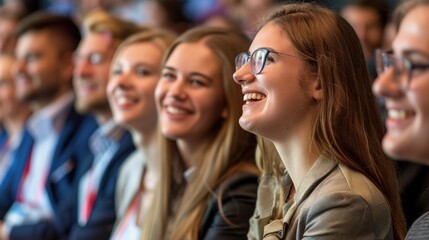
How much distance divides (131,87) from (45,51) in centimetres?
115

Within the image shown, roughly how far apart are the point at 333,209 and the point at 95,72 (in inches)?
75.8

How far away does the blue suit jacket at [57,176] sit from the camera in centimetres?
334

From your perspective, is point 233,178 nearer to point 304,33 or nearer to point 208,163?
point 208,163

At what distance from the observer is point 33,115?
411 cm

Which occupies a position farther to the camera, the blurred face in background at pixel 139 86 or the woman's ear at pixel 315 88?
the blurred face in background at pixel 139 86

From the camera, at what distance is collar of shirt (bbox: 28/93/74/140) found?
3.75 meters

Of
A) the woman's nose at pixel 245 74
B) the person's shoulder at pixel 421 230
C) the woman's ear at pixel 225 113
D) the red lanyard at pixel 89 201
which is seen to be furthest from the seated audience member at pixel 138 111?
the person's shoulder at pixel 421 230

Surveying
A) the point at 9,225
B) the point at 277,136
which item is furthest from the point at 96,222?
the point at 277,136

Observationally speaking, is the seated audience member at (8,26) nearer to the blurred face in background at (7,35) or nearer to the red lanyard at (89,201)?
the blurred face in background at (7,35)

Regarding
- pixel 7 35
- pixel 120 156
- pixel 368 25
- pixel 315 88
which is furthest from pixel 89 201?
pixel 7 35

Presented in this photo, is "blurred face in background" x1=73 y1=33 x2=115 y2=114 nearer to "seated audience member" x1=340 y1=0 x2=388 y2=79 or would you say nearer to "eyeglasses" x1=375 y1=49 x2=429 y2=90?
"seated audience member" x1=340 y1=0 x2=388 y2=79

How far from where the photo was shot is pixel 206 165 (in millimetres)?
2365

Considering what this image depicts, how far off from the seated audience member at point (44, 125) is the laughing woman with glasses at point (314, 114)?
180 cm

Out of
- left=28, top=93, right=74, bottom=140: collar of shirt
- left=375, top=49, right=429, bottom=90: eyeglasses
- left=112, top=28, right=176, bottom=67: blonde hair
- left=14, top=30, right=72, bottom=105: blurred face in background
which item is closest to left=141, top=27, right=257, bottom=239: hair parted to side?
left=112, top=28, right=176, bottom=67: blonde hair
